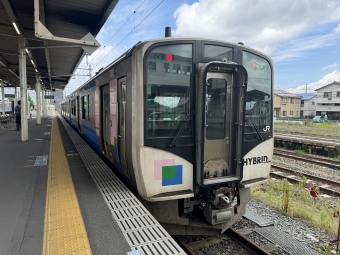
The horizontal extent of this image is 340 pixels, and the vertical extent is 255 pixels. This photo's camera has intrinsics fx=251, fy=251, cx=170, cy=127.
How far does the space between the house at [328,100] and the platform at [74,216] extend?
52.3 meters

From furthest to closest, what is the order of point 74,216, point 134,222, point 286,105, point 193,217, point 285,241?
point 286,105 → point 285,241 → point 193,217 → point 74,216 → point 134,222

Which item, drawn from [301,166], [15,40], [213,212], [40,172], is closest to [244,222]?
[213,212]

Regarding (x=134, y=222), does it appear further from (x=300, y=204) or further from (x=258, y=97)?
(x=300, y=204)

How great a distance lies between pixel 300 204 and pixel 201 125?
4.58 m

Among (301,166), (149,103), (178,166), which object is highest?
(149,103)

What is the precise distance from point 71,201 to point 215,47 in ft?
10.6

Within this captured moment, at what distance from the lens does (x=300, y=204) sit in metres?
6.49

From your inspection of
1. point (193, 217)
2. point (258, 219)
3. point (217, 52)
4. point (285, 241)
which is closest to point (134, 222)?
point (193, 217)

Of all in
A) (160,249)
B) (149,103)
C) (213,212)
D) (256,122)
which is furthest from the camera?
(256,122)

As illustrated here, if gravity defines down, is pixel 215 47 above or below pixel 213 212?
above

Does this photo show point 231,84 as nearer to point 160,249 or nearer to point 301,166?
point 160,249

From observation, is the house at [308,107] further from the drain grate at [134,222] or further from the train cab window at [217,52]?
the drain grate at [134,222]

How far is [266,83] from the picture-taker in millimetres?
4270

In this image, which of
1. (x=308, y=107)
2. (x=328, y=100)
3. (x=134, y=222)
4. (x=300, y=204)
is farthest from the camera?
(x=308, y=107)
